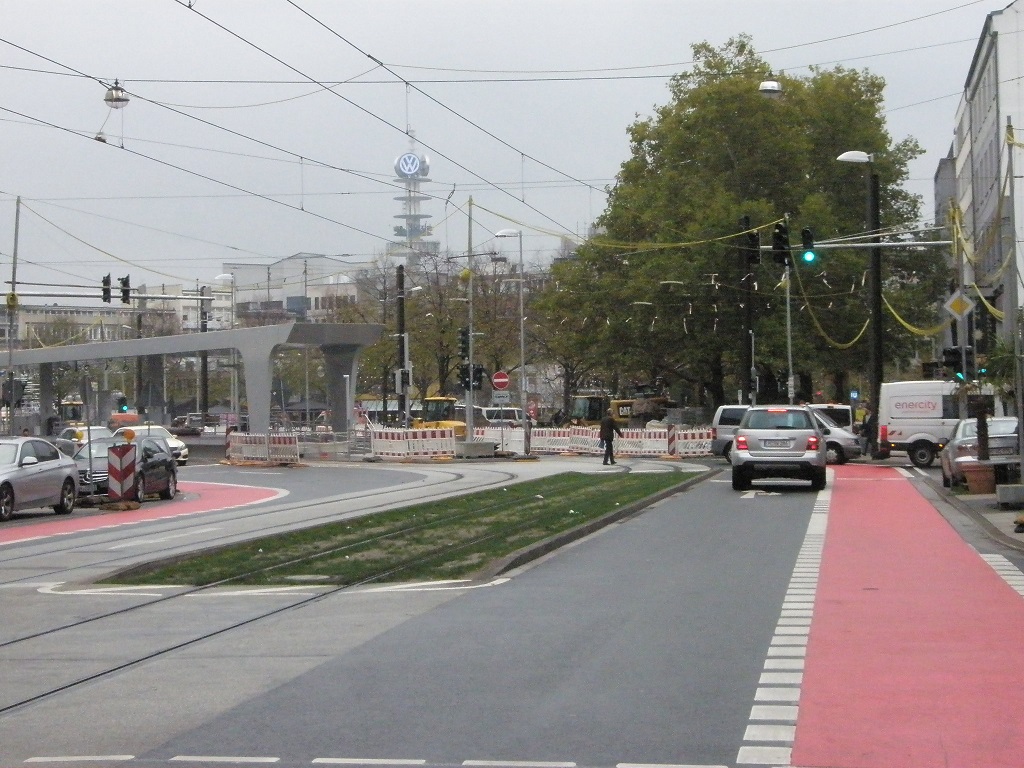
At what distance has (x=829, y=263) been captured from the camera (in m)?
59.8

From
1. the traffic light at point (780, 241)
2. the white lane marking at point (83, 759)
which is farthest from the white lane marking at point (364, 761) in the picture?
the traffic light at point (780, 241)

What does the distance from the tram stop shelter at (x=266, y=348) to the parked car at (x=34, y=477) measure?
23.8 m

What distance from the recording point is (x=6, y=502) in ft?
81.7

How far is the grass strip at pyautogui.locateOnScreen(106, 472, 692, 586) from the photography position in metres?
15.1

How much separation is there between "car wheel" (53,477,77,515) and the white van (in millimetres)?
24668

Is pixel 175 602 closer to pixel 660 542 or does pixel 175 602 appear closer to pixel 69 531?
pixel 660 542

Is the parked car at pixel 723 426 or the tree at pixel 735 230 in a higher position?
the tree at pixel 735 230

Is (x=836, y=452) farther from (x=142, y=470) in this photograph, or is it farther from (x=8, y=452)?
(x=8, y=452)

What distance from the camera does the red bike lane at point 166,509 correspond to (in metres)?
22.9

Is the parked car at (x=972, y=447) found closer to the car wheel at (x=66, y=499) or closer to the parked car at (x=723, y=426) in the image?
the parked car at (x=723, y=426)

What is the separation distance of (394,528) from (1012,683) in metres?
13.1

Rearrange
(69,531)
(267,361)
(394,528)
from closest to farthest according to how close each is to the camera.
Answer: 1. (394,528)
2. (69,531)
3. (267,361)

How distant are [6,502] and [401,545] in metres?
9.95

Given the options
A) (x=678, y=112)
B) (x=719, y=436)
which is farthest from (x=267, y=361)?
(x=678, y=112)
